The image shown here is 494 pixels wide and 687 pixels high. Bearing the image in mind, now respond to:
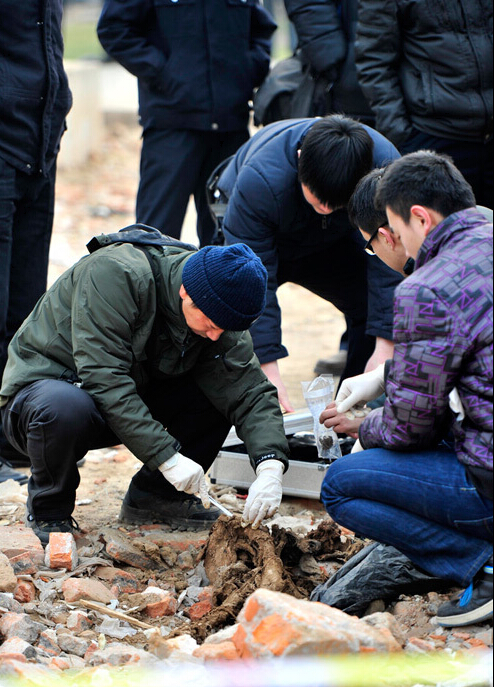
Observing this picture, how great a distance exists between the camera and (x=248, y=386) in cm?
360

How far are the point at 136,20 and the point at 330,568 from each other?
3353 mm

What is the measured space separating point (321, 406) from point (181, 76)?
2.41 meters

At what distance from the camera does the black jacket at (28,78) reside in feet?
13.6

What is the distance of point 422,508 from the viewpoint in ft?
9.05

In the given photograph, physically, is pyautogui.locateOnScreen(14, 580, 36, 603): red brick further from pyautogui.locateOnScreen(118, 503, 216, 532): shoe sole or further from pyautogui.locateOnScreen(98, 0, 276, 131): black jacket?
pyautogui.locateOnScreen(98, 0, 276, 131): black jacket

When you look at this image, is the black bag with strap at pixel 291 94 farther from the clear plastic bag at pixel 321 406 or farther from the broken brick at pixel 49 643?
the broken brick at pixel 49 643

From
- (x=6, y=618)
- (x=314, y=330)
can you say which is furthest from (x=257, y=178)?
(x=314, y=330)

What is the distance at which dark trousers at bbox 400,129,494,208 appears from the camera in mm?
4789

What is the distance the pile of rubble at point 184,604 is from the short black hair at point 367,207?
1121 mm

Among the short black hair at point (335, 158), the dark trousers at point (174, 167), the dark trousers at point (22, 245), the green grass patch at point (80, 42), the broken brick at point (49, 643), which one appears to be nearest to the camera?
the broken brick at point (49, 643)

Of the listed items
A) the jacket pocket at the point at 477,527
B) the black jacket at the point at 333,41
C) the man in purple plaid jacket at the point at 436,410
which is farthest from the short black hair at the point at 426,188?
the black jacket at the point at 333,41

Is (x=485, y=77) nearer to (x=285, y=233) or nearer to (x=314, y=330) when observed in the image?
(x=285, y=233)

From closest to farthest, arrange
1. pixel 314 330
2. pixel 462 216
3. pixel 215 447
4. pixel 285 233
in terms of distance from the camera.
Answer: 1. pixel 462 216
2. pixel 215 447
3. pixel 285 233
4. pixel 314 330

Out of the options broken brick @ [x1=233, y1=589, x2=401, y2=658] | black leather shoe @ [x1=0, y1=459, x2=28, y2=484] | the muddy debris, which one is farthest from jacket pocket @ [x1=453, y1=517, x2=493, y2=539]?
black leather shoe @ [x1=0, y1=459, x2=28, y2=484]
